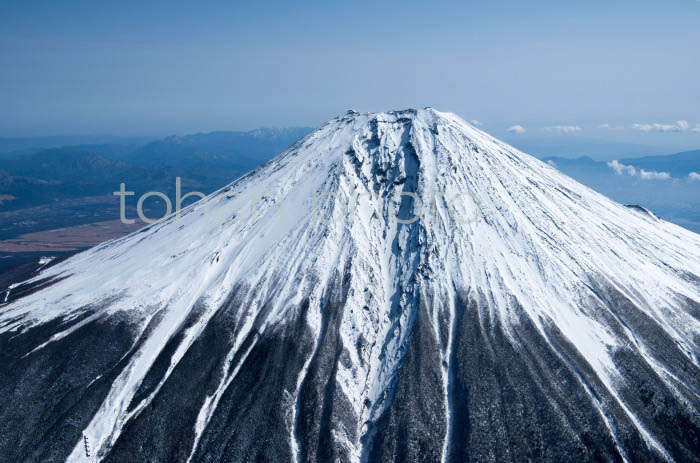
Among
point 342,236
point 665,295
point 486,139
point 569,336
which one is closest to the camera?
point 569,336

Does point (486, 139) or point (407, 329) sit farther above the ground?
point (486, 139)

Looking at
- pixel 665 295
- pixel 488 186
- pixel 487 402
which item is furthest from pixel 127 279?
pixel 665 295

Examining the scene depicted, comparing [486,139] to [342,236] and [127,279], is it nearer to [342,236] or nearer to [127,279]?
[342,236]

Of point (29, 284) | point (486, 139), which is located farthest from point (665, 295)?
point (29, 284)

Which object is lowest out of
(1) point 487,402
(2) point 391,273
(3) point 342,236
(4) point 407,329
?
(1) point 487,402

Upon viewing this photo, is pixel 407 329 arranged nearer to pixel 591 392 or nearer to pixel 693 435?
pixel 591 392

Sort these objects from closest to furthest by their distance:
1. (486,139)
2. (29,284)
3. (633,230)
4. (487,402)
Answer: (487,402)
(29,284)
(633,230)
(486,139)

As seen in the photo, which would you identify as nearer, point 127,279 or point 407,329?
point 407,329
